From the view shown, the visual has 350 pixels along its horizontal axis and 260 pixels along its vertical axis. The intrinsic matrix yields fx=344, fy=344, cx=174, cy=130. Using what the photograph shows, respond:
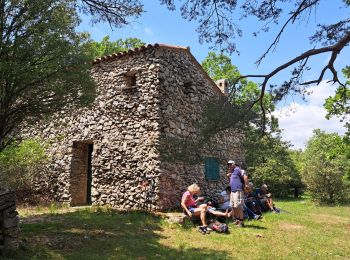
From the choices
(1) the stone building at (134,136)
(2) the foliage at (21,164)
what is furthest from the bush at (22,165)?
(1) the stone building at (134,136)

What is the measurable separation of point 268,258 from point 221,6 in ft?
14.2

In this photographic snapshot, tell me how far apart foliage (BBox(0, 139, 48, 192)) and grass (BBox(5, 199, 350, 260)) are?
3.56 m

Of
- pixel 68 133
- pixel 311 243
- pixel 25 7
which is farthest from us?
pixel 68 133

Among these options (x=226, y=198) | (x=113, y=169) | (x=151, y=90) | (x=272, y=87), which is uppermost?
(x=151, y=90)

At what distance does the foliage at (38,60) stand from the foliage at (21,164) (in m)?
4.82

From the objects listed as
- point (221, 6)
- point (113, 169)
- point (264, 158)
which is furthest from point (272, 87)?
point (264, 158)

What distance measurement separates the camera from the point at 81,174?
12.3 m

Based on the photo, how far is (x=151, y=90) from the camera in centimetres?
1059

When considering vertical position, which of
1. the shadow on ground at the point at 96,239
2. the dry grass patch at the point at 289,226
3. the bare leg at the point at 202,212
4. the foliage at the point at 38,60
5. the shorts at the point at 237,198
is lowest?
the dry grass patch at the point at 289,226

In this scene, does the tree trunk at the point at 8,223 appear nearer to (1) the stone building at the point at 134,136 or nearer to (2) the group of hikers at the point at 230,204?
(2) the group of hikers at the point at 230,204

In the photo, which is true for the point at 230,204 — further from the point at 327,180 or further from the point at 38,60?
the point at 327,180

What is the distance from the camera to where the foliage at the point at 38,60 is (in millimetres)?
6230

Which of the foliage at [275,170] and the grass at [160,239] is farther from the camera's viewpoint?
the foliage at [275,170]

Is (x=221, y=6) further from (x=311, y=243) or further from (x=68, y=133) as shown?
(x=68, y=133)
